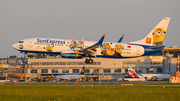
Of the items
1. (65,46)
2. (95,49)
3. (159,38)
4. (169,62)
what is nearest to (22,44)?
(65,46)

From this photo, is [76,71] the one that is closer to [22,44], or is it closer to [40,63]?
[40,63]

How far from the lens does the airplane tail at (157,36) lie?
190 feet

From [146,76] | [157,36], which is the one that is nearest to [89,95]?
[157,36]

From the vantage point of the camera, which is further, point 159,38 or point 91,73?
point 91,73

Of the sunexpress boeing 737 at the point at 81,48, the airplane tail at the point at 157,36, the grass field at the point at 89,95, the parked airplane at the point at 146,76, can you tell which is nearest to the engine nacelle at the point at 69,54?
the sunexpress boeing 737 at the point at 81,48

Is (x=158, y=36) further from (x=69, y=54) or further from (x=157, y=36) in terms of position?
(x=69, y=54)

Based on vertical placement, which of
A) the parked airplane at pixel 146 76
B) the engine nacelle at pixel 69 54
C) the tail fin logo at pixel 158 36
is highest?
the tail fin logo at pixel 158 36

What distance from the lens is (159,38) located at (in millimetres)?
58531

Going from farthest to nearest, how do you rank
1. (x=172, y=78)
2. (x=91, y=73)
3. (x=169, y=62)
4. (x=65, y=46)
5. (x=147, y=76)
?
(x=91, y=73) < (x=169, y=62) < (x=147, y=76) < (x=172, y=78) < (x=65, y=46)

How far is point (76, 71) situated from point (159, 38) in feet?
180

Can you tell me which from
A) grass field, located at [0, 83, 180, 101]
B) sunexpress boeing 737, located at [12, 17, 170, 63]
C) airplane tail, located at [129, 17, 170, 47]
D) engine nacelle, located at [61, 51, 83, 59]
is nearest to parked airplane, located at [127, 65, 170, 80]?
airplane tail, located at [129, 17, 170, 47]

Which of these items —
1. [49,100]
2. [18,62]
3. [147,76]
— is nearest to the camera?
[49,100]

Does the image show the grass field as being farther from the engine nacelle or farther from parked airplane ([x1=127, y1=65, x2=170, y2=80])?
parked airplane ([x1=127, y1=65, x2=170, y2=80])

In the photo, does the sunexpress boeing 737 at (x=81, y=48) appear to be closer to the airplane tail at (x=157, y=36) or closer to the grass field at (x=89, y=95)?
the airplane tail at (x=157, y=36)
